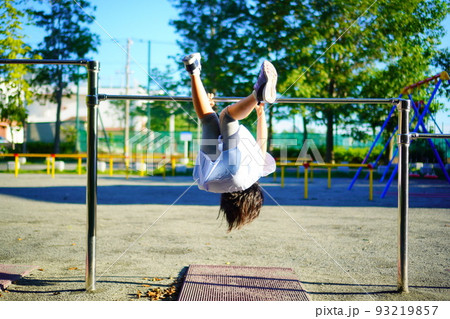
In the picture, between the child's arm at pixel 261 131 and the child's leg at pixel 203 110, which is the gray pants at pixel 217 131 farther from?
the child's arm at pixel 261 131

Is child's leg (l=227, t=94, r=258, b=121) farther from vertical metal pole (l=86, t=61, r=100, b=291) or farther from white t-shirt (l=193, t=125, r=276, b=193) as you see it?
vertical metal pole (l=86, t=61, r=100, b=291)

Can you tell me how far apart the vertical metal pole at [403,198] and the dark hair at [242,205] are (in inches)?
42.3

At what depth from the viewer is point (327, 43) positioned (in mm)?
14859

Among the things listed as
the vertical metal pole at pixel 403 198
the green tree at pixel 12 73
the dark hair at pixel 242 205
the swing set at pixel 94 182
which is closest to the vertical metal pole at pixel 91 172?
the swing set at pixel 94 182

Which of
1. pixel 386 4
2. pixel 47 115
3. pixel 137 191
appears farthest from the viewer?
pixel 47 115

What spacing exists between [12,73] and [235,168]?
1055cm

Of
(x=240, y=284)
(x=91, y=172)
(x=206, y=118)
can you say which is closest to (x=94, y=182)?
(x=91, y=172)

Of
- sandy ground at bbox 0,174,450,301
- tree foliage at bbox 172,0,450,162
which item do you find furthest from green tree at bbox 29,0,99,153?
sandy ground at bbox 0,174,450,301
